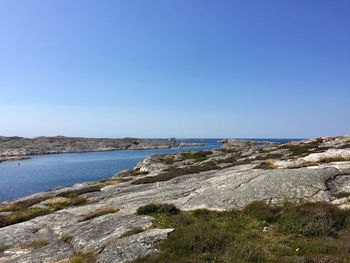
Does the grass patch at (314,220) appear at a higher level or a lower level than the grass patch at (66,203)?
higher

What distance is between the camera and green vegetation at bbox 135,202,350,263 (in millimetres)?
12531

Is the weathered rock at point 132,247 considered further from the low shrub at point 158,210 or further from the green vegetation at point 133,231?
the low shrub at point 158,210

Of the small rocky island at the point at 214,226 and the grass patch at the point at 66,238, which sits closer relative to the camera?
the small rocky island at the point at 214,226

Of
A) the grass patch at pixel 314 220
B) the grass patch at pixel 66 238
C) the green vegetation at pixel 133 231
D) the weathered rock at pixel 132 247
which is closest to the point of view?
the weathered rock at pixel 132 247

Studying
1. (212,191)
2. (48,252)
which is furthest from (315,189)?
(48,252)

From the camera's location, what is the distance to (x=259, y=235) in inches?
594

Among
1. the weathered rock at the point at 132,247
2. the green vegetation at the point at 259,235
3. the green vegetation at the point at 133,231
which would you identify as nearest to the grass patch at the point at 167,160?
the green vegetation at the point at 259,235

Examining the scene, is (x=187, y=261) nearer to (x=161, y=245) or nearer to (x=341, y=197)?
(x=161, y=245)

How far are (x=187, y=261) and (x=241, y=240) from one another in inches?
116

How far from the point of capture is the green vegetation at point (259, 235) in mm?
12531

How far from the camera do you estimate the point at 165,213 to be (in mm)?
20031

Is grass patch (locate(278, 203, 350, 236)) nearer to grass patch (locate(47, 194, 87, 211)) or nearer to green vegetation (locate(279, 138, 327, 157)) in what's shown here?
grass patch (locate(47, 194, 87, 211))

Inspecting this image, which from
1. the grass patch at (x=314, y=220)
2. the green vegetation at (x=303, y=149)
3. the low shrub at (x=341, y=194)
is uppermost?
the green vegetation at (x=303, y=149)

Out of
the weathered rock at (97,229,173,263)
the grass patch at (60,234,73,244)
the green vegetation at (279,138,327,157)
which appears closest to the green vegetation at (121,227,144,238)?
the weathered rock at (97,229,173,263)
